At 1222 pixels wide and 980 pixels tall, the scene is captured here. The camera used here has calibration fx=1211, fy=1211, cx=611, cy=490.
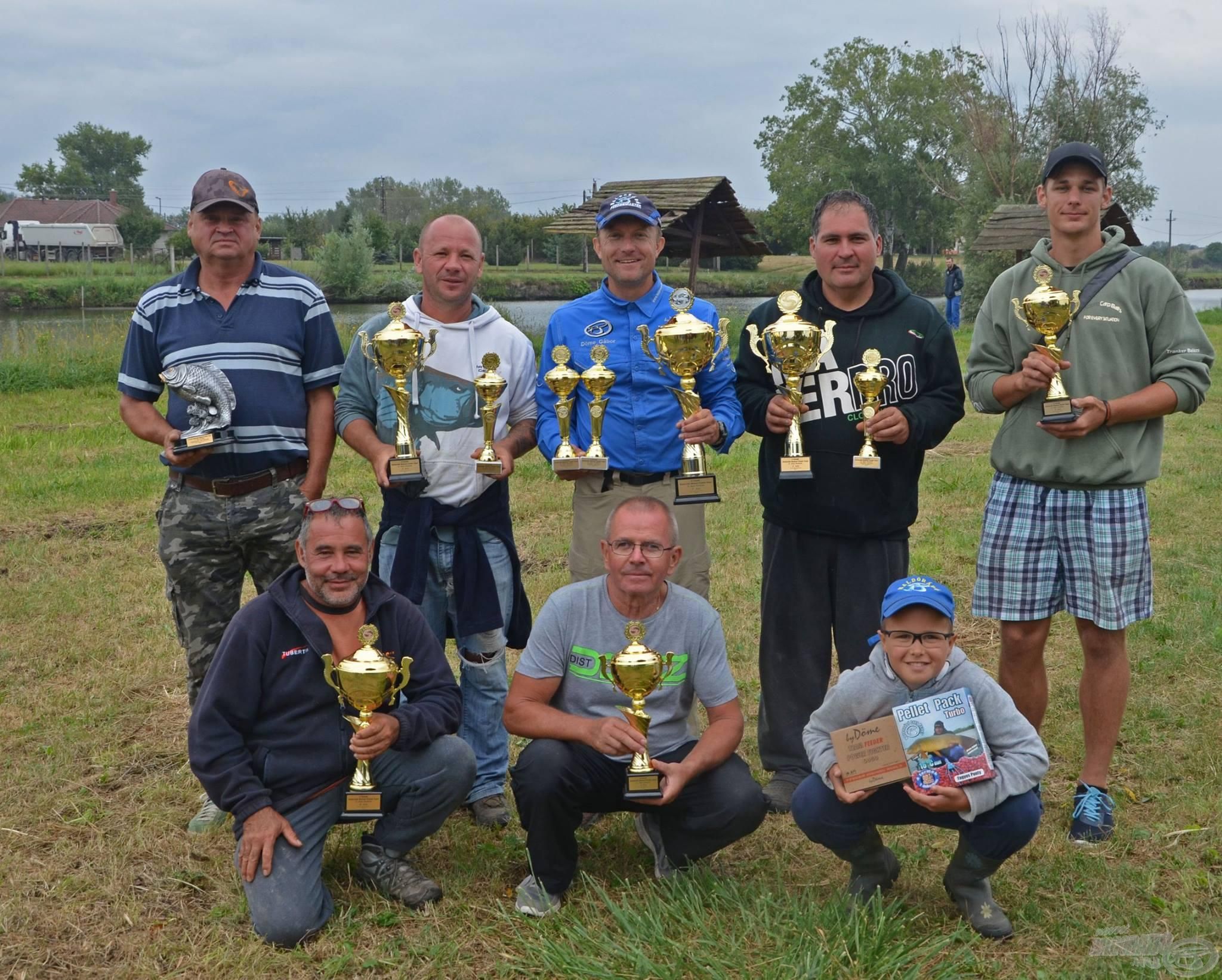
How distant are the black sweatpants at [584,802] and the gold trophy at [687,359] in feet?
3.18

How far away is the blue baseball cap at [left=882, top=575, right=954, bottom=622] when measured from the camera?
359 cm

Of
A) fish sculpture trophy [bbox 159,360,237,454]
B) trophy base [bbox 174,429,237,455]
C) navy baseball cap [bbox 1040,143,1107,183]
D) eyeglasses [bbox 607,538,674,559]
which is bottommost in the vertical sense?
eyeglasses [bbox 607,538,674,559]

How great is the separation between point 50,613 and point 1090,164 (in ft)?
20.1

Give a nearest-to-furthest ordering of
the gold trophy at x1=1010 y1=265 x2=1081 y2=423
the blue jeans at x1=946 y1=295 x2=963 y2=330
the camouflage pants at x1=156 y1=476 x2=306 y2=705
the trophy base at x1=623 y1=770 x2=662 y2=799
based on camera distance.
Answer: the trophy base at x1=623 y1=770 x2=662 y2=799, the gold trophy at x1=1010 y1=265 x2=1081 y2=423, the camouflage pants at x1=156 y1=476 x2=306 y2=705, the blue jeans at x1=946 y1=295 x2=963 y2=330

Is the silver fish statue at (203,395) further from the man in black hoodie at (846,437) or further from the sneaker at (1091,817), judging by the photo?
the sneaker at (1091,817)

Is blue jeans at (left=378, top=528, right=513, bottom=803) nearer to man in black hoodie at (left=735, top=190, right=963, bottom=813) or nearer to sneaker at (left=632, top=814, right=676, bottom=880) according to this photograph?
sneaker at (left=632, top=814, right=676, bottom=880)

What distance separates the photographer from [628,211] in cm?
434

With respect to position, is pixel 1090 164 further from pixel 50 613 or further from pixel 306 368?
pixel 50 613

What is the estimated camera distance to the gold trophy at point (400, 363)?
430cm

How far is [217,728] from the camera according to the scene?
150 inches

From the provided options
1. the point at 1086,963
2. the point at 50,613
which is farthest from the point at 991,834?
the point at 50,613

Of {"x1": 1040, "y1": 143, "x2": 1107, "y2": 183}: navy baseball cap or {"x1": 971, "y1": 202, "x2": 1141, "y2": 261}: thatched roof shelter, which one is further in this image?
{"x1": 971, "y1": 202, "x2": 1141, "y2": 261}: thatched roof shelter

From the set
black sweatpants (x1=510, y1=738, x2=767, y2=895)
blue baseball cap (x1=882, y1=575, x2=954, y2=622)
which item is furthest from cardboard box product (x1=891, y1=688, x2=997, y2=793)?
black sweatpants (x1=510, y1=738, x2=767, y2=895)

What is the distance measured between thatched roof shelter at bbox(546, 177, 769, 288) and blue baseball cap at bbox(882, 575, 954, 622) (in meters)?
13.1
